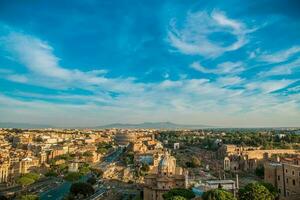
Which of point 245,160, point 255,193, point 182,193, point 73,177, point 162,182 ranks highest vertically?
point 255,193

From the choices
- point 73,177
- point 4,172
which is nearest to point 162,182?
point 73,177

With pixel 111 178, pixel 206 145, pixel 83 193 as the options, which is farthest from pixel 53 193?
pixel 206 145

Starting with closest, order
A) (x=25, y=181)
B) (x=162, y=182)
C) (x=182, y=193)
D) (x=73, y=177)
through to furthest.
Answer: (x=182, y=193) → (x=162, y=182) → (x=25, y=181) → (x=73, y=177)

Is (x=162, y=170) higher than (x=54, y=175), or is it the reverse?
(x=162, y=170)

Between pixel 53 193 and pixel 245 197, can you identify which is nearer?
pixel 245 197

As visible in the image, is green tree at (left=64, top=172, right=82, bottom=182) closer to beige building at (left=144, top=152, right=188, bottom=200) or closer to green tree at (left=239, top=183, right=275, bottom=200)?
beige building at (left=144, top=152, right=188, bottom=200)

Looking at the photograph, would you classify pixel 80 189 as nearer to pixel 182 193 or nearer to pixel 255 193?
pixel 182 193

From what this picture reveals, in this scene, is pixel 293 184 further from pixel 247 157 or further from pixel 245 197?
pixel 247 157

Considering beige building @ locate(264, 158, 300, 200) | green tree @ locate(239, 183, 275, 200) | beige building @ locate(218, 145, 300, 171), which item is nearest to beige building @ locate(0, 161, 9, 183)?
beige building @ locate(218, 145, 300, 171)
